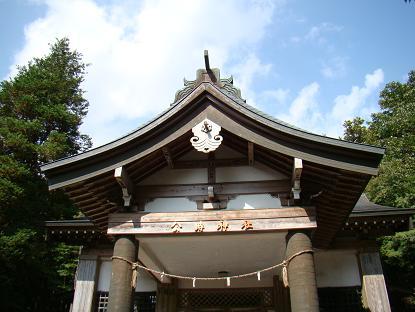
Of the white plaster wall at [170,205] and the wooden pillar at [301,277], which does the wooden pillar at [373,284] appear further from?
the white plaster wall at [170,205]

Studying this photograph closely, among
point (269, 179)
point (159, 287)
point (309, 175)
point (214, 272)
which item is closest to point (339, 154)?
point (309, 175)

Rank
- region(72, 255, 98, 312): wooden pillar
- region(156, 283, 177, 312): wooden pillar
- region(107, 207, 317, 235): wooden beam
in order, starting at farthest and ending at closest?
region(72, 255, 98, 312): wooden pillar
region(156, 283, 177, 312): wooden pillar
region(107, 207, 317, 235): wooden beam

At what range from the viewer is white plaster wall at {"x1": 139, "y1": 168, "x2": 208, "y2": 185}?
313 inches

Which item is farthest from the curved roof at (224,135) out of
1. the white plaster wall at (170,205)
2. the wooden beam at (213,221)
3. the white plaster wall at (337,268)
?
the white plaster wall at (337,268)

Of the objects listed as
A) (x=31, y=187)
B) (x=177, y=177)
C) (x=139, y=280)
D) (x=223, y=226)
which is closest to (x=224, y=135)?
(x=177, y=177)

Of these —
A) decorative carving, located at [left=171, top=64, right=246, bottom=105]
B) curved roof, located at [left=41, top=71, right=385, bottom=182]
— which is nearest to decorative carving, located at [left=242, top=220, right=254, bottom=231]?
curved roof, located at [left=41, top=71, right=385, bottom=182]

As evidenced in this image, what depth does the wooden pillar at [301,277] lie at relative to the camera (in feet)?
20.7

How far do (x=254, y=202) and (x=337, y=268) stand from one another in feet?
15.2

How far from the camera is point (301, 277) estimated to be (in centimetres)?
651

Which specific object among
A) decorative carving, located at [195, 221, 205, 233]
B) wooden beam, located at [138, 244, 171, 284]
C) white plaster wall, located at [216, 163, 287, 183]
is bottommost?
wooden beam, located at [138, 244, 171, 284]

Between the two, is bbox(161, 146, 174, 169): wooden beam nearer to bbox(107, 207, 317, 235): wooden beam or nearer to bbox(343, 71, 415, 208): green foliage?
bbox(107, 207, 317, 235): wooden beam

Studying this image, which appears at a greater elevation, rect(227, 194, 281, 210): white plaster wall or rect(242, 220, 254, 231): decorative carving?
rect(227, 194, 281, 210): white plaster wall

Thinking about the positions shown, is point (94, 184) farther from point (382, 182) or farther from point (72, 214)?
point (382, 182)

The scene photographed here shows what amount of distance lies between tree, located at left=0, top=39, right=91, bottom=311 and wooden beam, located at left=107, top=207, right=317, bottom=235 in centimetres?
1121
